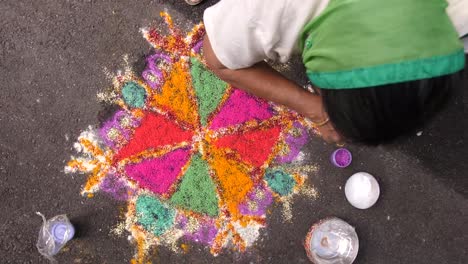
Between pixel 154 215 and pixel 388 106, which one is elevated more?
pixel 388 106

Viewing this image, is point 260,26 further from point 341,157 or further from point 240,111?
point 341,157

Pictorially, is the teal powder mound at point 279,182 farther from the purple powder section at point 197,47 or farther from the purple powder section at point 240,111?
the purple powder section at point 197,47

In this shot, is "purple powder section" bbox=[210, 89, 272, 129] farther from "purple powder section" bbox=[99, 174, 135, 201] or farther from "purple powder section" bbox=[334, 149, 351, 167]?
"purple powder section" bbox=[99, 174, 135, 201]

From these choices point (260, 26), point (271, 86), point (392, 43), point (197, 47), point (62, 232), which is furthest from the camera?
point (197, 47)

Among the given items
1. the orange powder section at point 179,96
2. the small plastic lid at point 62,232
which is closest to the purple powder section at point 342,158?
the orange powder section at point 179,96

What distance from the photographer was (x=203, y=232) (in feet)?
7.10

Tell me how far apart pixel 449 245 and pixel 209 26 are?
5.43ft

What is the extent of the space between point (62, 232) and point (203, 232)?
705mm

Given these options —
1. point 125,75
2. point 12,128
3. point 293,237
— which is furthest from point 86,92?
point 293,237

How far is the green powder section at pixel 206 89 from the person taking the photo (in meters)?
Result: 2.20

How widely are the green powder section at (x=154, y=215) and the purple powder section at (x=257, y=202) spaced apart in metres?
0.37

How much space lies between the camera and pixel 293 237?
7.04ft

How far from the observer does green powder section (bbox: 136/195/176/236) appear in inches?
85.4

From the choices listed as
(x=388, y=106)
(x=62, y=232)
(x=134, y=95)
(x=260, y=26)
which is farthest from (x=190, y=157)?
(x=388, y=106)
